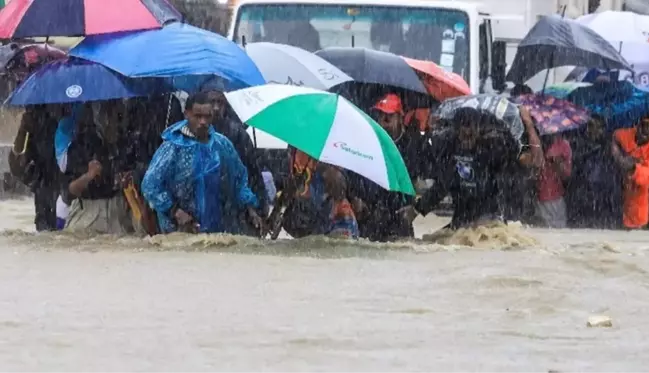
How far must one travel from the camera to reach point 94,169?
31.6 ft

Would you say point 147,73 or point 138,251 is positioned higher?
point 147,73

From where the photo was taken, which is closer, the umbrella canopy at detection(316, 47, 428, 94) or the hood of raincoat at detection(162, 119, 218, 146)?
the hood of raincoat at detection(162, 119, 218, 146)

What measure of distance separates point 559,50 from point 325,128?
19.9ft

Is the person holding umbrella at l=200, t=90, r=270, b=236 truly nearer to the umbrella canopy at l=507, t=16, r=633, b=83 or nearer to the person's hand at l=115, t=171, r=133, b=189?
the person's hand at l=115, t=171, r=133, b=189

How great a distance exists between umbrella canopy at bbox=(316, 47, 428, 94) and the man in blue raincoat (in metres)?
1.75

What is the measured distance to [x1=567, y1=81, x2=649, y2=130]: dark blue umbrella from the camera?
14.3 metres

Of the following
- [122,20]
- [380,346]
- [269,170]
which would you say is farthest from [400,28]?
[380,346]

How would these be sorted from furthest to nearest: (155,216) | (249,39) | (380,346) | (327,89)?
(249,39), (327,89), (155,216), (380,346)

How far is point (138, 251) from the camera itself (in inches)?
363

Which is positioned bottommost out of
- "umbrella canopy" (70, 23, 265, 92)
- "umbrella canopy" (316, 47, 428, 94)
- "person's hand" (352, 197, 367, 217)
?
"person's hand" (352, 197, 367, 217)

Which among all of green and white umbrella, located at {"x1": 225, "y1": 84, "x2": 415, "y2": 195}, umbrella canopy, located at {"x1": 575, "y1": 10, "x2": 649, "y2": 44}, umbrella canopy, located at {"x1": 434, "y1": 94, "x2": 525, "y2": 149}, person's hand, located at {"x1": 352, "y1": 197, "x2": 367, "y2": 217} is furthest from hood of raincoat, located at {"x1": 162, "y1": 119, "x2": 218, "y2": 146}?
umbrella canopy, located at {"x1": 575, "y1": 10, "x2": 649, "y2": 44}

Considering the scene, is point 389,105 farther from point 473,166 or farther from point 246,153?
point 246,153

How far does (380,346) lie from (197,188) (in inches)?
121

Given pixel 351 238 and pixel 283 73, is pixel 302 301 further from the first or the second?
pixel 283 73
